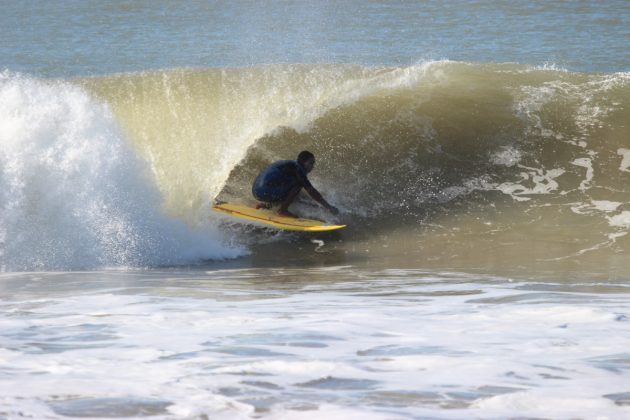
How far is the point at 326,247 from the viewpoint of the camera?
933cm

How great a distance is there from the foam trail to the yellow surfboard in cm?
36

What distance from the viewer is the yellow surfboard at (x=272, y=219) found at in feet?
30.3

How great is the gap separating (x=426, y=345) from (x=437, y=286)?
2.28 m

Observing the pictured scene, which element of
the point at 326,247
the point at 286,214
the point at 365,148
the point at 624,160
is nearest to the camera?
the point at 326,247

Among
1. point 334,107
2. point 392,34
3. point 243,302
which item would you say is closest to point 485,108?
point 334,107

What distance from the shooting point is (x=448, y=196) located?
1065cm

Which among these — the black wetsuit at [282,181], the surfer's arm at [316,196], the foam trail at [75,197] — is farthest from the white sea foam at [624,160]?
the foam trail at [75,197]

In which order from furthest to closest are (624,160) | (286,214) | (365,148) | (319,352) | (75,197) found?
(365,148) < (624,160) < (286,214) < (75,197) < (319,352)

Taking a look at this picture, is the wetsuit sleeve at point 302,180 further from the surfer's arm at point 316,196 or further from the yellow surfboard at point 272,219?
the yellow surfboard at point 272,219

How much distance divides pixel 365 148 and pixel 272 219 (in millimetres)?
→ 2735

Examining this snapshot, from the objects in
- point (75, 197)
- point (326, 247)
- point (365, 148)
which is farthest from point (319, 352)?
point (365, 148)

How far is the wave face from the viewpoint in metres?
9.12

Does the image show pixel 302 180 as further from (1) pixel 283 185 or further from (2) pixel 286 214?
(2) pixel 286 214

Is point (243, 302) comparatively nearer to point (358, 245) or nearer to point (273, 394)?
point (273, 394)
